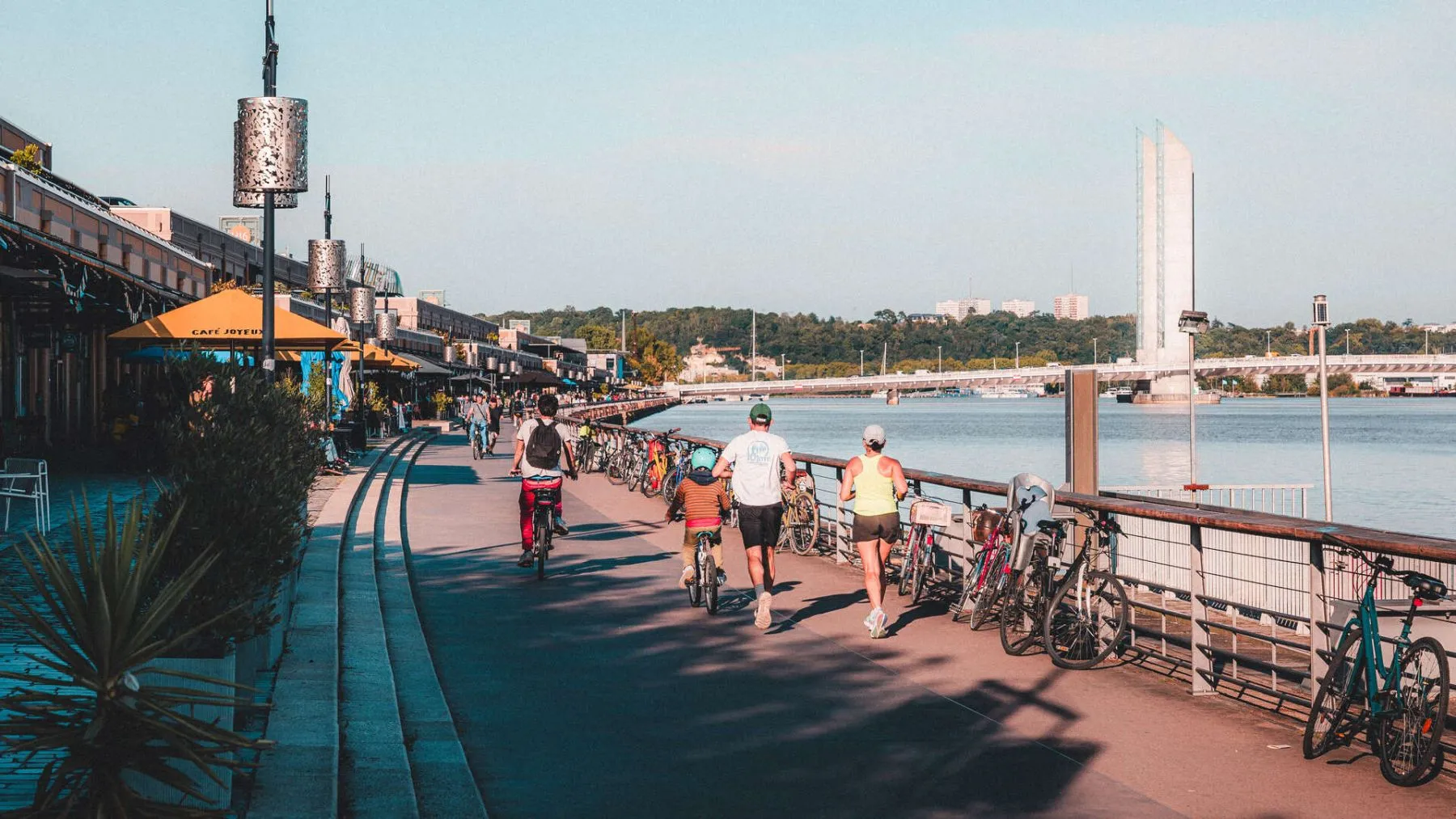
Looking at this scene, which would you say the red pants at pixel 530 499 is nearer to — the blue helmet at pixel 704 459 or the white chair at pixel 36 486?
the blue helmet at pixel 704 459

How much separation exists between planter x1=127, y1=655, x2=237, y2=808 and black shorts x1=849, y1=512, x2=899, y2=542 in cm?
611

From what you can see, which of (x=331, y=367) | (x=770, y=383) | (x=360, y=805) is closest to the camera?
(x=360, y=805)

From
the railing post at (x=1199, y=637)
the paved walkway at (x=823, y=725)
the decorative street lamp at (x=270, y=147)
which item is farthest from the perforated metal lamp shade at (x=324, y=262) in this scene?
the railing post at (x=1199, y=637)

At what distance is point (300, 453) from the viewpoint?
31.9 ft

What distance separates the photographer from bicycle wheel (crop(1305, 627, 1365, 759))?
695cm

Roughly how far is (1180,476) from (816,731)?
5025 centimetres

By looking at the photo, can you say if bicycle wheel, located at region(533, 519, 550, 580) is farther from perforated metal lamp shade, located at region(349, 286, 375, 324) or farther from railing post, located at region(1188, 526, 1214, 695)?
perforated metal lamp shade, located at region(349, 286, 375, 324)

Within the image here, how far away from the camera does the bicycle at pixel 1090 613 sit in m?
9.52

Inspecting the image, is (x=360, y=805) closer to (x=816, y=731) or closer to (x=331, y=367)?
(x=816, y=731)

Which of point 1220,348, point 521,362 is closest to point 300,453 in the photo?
point 521,362

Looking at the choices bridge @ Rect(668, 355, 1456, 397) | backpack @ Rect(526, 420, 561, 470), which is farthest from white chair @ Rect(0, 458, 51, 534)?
bridge @ Rect(668, 355, 1456, 397)

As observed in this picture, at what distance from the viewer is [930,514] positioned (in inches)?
482

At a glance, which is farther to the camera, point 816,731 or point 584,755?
point 816,731

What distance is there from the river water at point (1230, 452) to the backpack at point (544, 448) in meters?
17.7
